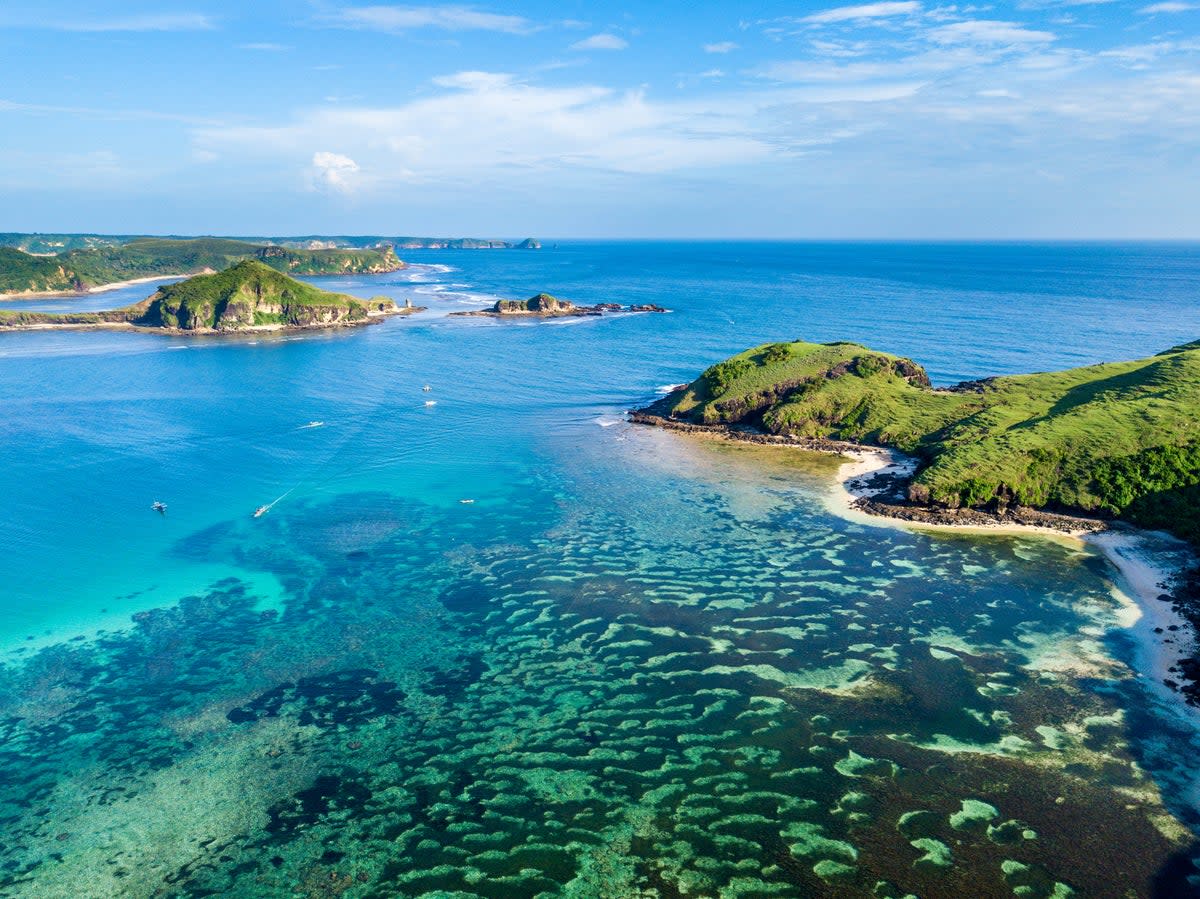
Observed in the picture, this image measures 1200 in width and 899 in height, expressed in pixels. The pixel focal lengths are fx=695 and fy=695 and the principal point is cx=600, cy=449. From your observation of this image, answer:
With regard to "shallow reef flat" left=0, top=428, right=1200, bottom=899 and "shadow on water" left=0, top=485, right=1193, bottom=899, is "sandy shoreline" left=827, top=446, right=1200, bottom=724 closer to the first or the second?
"shallow reef flat" left=0, top=428, right=1200, bottom=899

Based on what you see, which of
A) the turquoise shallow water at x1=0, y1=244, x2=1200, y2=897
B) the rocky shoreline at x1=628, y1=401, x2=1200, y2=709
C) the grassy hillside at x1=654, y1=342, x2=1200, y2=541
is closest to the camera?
the turquoise shallow water at x1=0, y1=244, x2=1200, y2=897

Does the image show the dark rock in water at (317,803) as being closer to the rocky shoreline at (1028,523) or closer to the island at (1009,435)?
the rocky shoreline at (1028,523)

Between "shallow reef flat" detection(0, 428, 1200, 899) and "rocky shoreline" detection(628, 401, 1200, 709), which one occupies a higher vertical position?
"rocky shoreline" detection(628, 401, 1200, 709)

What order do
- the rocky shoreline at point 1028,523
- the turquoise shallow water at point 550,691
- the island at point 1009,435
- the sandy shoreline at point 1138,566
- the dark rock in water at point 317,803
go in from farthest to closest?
the island at point 1009,435
the rocky shoreline at point 1028,523
the sandy shoreline at point 1138,566
the dark rock in water at point 317,803
the turquoise shallow water at point 550,691

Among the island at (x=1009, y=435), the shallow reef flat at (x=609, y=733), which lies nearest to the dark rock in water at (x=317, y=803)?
the shallow reef flat at (x=609, y=733)

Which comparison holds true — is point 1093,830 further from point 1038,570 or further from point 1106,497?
point 1106,497

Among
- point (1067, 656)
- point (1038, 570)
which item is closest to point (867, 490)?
point (1038, 570)

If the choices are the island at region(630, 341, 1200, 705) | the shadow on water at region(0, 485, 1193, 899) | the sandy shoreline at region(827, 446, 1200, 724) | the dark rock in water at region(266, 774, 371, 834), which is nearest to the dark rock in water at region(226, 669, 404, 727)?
the shadow on water at region(0, 485, 1193, 899)
